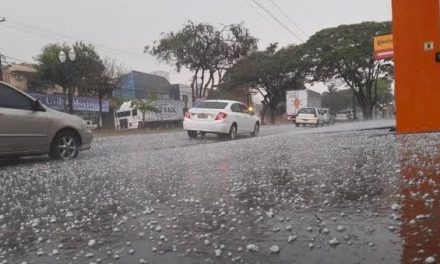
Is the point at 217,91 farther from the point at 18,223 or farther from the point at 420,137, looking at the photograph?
the point at 18,223

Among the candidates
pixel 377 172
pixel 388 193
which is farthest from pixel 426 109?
pixel 388 193

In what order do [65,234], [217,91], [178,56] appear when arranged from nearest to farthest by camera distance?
1. [65,234]
2. [178,56]
3. [217,91]

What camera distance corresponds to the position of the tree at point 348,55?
49812 millimetres

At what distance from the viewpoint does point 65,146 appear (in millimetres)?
11086

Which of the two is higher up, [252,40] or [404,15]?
[252,40]

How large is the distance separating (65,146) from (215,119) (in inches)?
310

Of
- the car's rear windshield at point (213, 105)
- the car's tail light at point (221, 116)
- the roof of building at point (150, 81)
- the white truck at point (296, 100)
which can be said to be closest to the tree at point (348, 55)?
the white truck at point (296, 100)

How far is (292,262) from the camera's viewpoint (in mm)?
3314

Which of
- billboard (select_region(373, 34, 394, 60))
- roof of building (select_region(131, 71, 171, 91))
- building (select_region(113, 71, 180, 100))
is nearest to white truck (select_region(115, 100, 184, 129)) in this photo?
building (select_region(113, 71, 180, 100))

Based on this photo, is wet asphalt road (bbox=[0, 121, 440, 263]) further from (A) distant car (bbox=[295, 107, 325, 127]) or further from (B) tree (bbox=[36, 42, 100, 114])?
(B) tree (bbox=[36, 42, 100, 114])

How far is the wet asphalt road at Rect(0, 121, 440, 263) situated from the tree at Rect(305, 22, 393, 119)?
43787 mm

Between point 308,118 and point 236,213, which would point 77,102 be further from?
point 236,213

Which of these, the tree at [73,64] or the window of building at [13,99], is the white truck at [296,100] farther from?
the window of building at [13,99]

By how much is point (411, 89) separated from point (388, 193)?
5.44 metres
